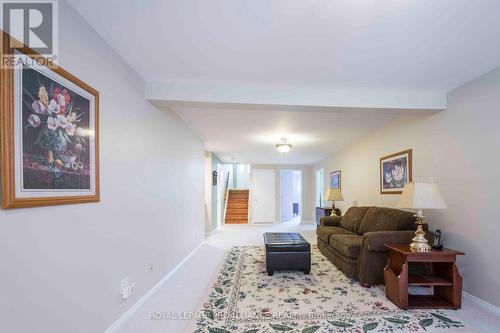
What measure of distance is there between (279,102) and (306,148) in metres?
3.69

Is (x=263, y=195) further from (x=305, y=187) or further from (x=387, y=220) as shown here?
(x=387, y=220)

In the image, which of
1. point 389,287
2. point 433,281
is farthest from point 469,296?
point 389,287

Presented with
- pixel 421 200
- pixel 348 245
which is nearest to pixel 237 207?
pixel 348 245

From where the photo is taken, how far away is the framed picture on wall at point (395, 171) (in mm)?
3670

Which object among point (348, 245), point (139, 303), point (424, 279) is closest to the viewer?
point (139, 303)

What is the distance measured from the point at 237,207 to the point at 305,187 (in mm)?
2762

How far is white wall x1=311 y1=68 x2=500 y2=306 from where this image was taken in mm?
2393

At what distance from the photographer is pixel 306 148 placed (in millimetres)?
6281

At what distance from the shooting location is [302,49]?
6.55ft

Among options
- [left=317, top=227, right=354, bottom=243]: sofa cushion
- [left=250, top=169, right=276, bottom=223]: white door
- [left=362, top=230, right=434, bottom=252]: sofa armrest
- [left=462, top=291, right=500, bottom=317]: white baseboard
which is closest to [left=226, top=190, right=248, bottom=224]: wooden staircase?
[left=250, top=169, right=276, bottom=223]: white door

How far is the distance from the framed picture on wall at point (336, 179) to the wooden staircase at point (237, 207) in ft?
11.8

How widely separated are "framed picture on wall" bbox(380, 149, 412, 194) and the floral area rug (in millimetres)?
1669

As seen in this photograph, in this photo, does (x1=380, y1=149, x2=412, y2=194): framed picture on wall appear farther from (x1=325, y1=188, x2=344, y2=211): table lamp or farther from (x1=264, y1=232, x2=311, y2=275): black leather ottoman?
(x1=264, y1=232, x2=311, y2=275): black leather ottoman

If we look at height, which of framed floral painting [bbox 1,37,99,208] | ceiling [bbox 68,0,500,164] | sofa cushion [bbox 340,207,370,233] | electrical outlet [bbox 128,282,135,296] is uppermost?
ceiling [bbox 68,0,500,164]
